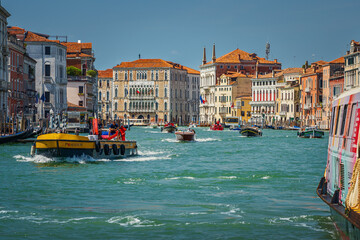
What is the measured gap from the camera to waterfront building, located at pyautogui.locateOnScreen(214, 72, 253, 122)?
14625cm

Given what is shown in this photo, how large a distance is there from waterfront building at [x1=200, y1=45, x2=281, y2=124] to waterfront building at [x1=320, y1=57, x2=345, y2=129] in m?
53.8

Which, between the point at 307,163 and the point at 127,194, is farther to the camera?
the point at 307,163

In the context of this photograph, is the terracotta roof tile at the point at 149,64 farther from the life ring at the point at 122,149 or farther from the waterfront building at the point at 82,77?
the life ring at the point at 122,149

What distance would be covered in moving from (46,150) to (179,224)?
1502 cm

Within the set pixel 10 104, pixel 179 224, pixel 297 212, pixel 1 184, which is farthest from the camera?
pixel 10 104

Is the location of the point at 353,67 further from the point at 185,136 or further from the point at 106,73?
the point at 106,73

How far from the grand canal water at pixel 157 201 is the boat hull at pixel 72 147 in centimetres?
35

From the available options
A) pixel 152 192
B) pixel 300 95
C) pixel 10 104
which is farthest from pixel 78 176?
pixel 300 95

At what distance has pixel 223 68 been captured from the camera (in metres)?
155

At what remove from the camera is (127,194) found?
20484 millimetres

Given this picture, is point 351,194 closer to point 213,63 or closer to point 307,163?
point 307,163

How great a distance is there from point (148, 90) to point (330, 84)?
65.4 m

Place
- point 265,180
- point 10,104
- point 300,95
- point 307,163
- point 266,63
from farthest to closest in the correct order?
point 266,63 → point 300,95 → point 10,104 → point 307,163 → point 265,180

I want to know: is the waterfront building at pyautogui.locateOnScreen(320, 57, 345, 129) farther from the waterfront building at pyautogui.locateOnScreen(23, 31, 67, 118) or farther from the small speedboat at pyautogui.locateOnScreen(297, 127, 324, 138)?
the waterfront building at pyautogui.locateOnScreen(23, 31, 67, 118)
